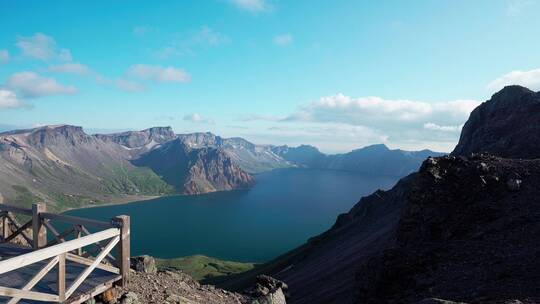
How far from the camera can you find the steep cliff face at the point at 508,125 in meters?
48.8

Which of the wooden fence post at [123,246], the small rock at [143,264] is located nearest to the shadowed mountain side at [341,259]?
the small rock at [143,264]

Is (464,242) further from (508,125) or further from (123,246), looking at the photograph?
(508,125)

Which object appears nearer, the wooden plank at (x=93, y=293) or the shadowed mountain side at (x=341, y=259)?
the wooden plank at (x=93, y=293)

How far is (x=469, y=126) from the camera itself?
9281cm

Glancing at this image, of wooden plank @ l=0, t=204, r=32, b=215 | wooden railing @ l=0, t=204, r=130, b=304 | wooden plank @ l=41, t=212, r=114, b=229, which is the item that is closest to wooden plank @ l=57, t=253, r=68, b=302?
wooden railing @ l=0, t=204, r=130, b=304

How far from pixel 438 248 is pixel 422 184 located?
374 inches

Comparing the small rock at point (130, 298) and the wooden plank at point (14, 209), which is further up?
the wooden plank at point (14, 209)

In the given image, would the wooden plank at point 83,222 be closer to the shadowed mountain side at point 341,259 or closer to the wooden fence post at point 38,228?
the wooden fence post at point 38,228

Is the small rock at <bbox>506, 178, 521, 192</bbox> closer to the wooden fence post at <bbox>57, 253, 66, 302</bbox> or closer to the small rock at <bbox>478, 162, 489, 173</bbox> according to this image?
the small rock at <bbox>478, 162, 489, 173</bbox>

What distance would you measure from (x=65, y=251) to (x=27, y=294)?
4.15 feet

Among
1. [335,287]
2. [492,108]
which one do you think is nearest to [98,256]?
[335,287]

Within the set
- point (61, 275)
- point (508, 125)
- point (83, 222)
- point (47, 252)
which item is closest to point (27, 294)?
point (61, 275)

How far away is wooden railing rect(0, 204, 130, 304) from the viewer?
888cm

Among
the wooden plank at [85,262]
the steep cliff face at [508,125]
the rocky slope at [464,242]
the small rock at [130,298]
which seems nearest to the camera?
the wooden plank at [85,262]
